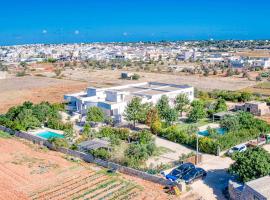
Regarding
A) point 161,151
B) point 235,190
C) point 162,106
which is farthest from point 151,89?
point 235,190

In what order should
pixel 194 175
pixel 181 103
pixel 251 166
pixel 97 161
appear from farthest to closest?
pixel 181 103 → pixel 97 161 → pixel 194 175 → pixel 251 166

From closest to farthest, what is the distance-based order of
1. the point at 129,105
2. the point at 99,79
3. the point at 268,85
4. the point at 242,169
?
1. the point at 242,169
2. the point at 129,105
3. the point at 268,85
4. the point at 99,79

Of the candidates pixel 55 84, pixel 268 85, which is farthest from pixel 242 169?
pixel 55 84

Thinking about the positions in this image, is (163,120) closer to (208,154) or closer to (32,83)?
(208,154)

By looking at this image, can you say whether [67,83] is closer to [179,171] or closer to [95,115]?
[95,115]

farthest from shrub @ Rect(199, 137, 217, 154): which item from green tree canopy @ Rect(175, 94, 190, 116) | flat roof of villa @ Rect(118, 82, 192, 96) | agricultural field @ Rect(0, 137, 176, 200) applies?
flat roof of villa @ Rect(118, 82, 192, 96)

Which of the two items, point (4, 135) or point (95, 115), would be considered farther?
point (95, 115)

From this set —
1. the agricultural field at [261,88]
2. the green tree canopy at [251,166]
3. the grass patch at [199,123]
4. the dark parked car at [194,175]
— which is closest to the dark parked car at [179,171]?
the dark parked car at [194,175]

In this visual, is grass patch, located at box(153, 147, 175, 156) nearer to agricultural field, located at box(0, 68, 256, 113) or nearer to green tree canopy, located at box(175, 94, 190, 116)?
green tree canopy, located at box(175, 94, 190, 116)
